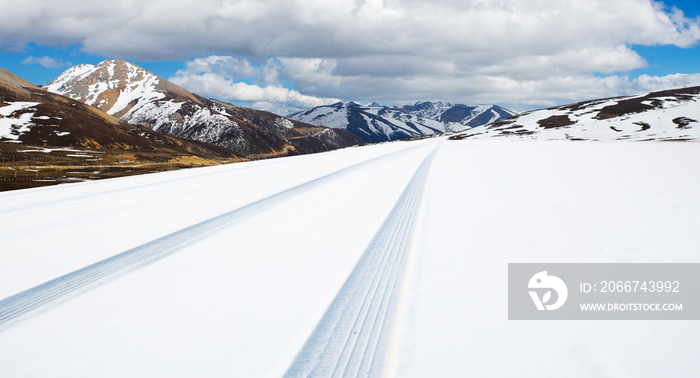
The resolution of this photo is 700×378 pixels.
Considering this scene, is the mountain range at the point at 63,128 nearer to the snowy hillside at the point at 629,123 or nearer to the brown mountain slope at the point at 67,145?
the brown mountain slope at the point at 67,145

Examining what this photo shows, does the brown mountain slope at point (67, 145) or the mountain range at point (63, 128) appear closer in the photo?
the brown mountain slope at point (67, 145)

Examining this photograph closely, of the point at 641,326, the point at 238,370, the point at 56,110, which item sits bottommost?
the point at 641,326

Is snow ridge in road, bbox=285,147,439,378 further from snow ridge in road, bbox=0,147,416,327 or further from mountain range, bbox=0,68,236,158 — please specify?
mountain range, bbox=0,68,236,158

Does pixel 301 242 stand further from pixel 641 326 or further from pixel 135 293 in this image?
pixel 641 326

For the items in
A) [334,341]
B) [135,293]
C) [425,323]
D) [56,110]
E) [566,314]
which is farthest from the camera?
[56,110]

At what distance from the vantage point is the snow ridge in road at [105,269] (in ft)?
12.5

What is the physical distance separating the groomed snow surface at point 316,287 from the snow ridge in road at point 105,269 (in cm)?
3

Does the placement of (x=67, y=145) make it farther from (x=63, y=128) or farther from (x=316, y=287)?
(x=316, y=287)

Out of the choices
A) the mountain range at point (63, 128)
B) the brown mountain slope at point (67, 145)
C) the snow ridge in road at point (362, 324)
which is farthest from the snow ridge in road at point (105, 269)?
the mountain range at point (63, 128)

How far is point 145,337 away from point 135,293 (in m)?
0.97

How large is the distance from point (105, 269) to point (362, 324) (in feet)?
10.8

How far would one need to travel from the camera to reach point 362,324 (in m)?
3.47

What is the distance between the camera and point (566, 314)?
3773 mm


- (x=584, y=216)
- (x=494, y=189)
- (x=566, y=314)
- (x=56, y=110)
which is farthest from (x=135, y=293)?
(x=56, y=110)
